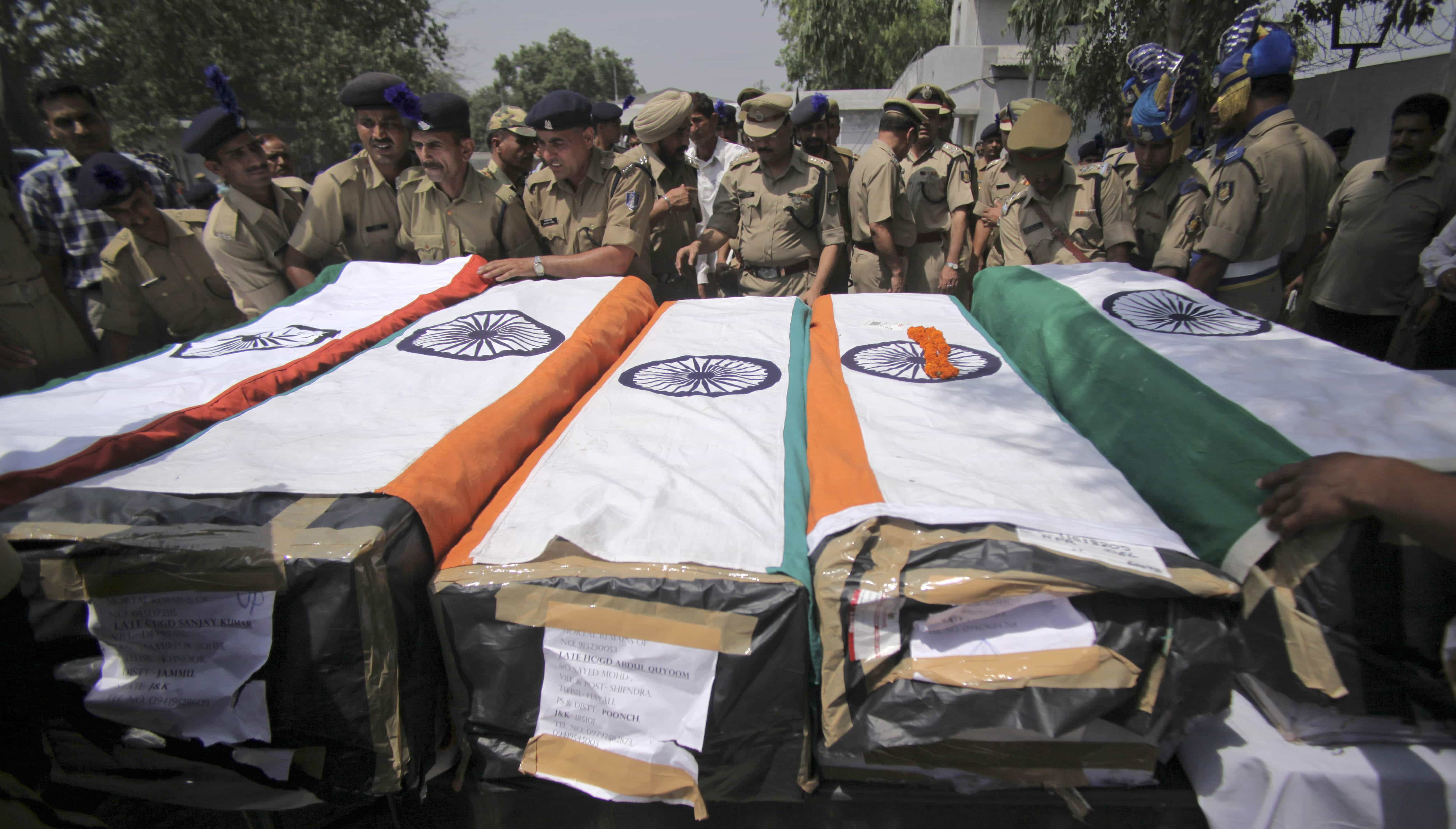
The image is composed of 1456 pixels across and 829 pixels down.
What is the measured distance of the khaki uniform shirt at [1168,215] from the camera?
2982 millimetres

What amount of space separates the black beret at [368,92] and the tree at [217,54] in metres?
12.8

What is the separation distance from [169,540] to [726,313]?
1631 mm

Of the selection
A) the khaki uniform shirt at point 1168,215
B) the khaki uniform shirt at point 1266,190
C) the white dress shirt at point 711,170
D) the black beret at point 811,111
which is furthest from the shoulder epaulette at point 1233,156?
the white dress shirt at point 711,170

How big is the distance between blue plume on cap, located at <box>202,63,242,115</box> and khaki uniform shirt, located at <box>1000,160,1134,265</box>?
362cm

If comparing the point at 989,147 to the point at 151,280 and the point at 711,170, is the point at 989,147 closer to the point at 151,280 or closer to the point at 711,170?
the point at 711,170

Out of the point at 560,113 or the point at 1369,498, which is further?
the point at 560,113

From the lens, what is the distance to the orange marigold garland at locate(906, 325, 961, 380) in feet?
5.82

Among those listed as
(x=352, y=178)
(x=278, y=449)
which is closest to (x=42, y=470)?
(x=278, y=449)

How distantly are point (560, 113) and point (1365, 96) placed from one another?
819 centimetres

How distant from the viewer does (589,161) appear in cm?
318

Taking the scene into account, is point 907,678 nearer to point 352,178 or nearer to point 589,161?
point 589,161

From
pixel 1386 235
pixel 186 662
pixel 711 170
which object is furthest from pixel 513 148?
pixel 1386 235

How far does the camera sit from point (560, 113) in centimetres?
296

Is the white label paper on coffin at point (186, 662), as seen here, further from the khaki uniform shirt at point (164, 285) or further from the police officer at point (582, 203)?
the khaki uniform shirt at point (164, 285)
